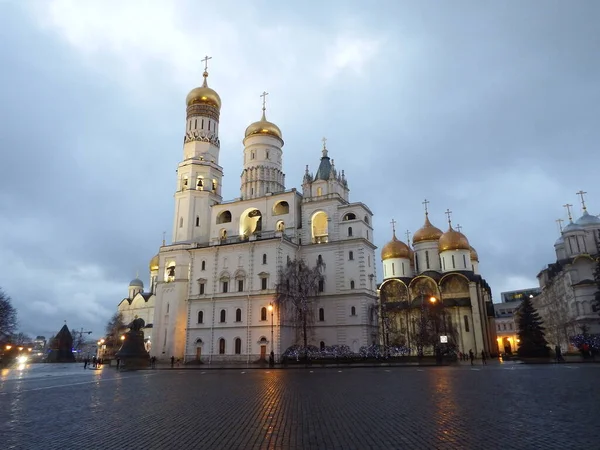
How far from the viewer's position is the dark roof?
55806 mm

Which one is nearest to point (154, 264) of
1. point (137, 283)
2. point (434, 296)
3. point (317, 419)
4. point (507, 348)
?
point (137, 283)

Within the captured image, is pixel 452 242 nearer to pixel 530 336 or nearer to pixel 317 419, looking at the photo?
pixel 530 336

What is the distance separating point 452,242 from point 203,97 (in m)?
38.9

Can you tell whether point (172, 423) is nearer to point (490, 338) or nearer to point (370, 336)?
point (370, 336)

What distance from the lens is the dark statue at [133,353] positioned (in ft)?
136

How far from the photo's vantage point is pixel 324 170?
56.4 m

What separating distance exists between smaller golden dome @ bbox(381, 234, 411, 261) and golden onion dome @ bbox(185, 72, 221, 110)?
3112 centimetres

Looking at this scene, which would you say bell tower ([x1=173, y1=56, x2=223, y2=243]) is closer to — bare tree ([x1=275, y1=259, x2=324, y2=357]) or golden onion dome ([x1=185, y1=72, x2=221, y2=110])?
golden onion dome ([x1=185, y1=72, x2=221, y2=110])

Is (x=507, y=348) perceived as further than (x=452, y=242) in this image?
Yes

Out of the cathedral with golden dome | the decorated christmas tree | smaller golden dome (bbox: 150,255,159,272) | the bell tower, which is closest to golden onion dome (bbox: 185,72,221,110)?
the bell tower

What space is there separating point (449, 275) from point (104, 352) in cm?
6190

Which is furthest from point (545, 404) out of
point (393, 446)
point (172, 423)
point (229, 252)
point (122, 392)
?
point (229, 252)

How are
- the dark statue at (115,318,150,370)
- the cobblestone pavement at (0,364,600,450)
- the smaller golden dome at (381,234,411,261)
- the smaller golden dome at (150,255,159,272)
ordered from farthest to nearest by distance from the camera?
the smaller golden dome at (150,255,159,272) → the smaller golden dome at (381,234,411,261) → the dark statue at (115,318,150,370) → the cobblestone pavement at (0,364,600,450)

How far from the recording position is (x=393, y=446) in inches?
289
